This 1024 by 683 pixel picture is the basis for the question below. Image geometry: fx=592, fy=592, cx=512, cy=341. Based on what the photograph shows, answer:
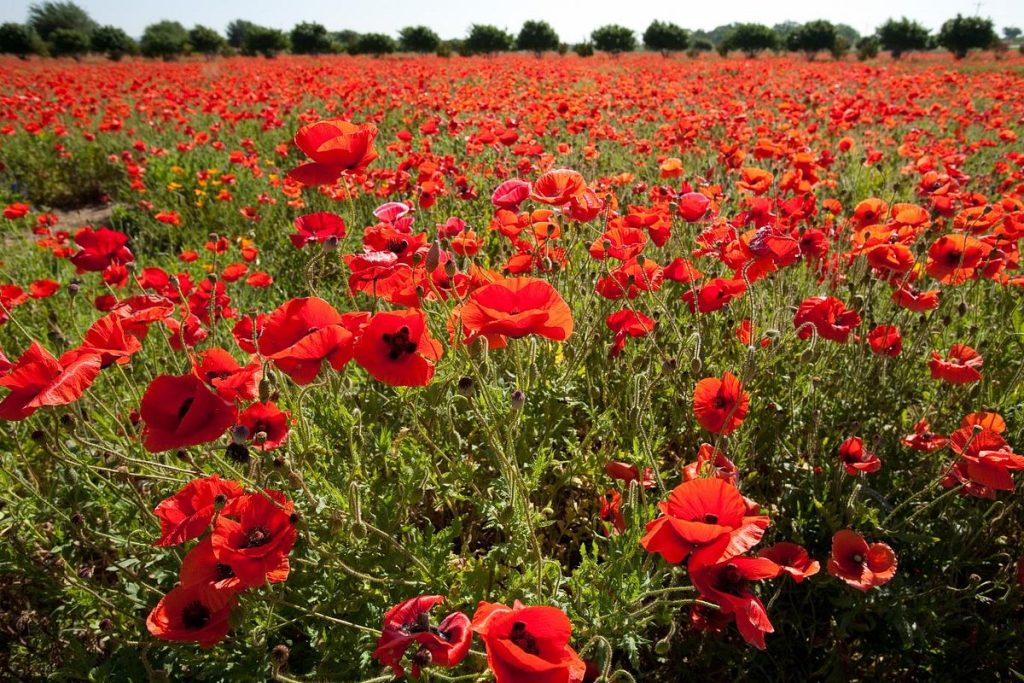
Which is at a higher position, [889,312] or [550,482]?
[889,312]

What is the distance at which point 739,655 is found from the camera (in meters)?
1.92

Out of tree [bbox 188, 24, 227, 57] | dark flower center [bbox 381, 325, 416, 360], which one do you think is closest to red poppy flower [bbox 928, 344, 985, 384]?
dark flower center [bbox 381, 325, 416, 360]

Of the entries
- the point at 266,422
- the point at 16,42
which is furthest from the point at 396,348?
the point at 16,42

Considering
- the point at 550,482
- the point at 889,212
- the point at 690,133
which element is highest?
the point at 690,133

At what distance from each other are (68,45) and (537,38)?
28178mm

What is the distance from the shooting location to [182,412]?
133 cm

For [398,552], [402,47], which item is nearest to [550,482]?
[398,552]

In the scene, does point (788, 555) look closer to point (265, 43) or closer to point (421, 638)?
point (421, 638)

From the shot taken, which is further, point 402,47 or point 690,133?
point 402,47

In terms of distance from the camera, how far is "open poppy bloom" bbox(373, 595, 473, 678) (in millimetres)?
1092

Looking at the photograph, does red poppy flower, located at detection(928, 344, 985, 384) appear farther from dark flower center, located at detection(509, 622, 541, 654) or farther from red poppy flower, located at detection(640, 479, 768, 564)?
dark flower center, located at detection(509, 622, 541, 654)

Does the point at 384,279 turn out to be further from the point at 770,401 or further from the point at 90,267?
the point at 770,401

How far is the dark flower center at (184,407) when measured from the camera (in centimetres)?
131

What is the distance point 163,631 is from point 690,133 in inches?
203
